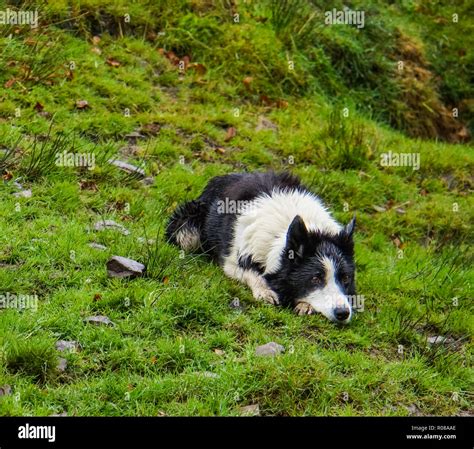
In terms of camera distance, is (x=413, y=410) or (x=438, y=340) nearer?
(x=413, y=410)

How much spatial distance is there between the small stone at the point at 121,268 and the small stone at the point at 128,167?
236 cm

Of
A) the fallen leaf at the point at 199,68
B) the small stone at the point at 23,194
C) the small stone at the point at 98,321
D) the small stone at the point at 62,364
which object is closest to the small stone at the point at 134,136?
the fallen leaf at the point at 199,68

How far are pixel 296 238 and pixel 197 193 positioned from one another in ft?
8.23

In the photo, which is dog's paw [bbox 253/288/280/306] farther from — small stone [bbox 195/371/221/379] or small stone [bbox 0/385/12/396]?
small stone [bbox 0/385/12/396]

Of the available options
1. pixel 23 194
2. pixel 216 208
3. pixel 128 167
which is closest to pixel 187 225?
pixel 216 208

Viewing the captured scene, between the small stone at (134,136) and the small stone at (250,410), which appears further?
the small stone at (134,136)

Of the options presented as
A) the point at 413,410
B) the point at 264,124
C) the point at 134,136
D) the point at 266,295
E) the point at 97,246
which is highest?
the point at 264,124

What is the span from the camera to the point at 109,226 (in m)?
7.07

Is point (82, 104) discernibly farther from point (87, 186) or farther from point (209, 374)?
point (209, 374)

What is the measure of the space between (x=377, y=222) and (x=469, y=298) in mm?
2083

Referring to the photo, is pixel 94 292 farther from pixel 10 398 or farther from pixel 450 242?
pixel 450 242

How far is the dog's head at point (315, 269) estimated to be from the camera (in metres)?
6.13

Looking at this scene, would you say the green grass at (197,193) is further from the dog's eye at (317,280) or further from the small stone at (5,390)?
the dog's eye at (317,280)

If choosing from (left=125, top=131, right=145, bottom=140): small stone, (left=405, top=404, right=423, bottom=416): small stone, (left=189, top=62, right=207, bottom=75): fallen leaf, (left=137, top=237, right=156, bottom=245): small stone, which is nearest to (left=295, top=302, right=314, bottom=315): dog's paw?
(left=405, top=404, right=423, bottom=416): small stone
